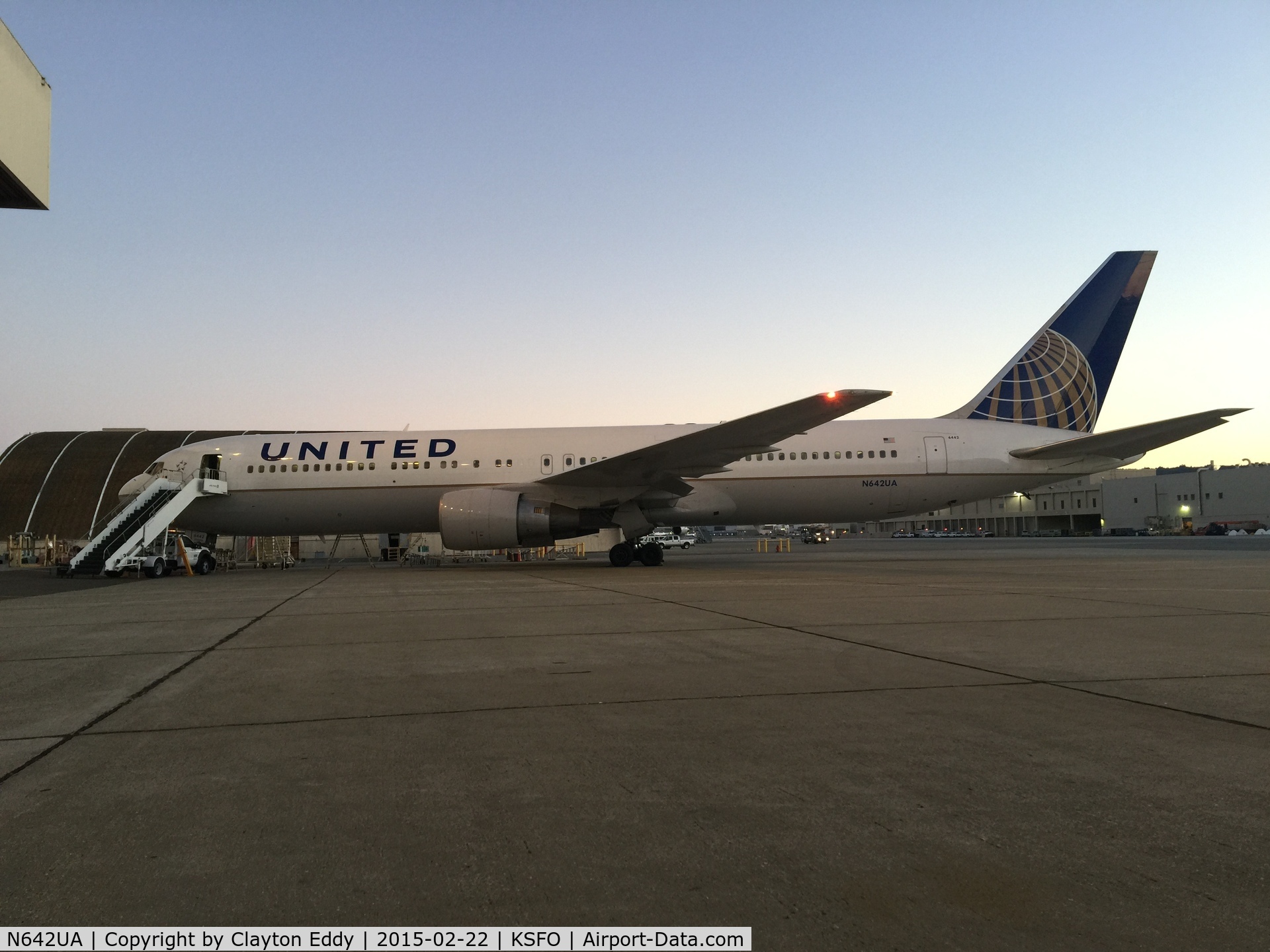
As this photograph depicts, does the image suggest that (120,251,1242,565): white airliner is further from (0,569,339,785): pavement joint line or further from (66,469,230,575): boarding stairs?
(0,569,339,785): pavement joint line

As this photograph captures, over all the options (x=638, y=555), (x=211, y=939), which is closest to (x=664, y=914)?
(x=211, y=939)

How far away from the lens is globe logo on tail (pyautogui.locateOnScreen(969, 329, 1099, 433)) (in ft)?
69.3

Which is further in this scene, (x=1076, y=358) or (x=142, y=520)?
(x=1076, y=358)

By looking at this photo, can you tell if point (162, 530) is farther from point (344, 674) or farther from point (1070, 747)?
point (1070, 747)

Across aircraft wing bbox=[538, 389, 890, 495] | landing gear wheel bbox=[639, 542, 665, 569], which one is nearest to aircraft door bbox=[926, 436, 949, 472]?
aircraft wing bbox=[538, 389, 890, 495]

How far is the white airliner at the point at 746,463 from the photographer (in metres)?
19.7

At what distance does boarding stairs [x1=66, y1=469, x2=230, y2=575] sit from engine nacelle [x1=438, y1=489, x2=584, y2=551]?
697 centimetres

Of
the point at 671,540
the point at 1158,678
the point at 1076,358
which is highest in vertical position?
the point at 1076,358

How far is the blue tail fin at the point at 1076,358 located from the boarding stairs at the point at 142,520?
64.6 ft

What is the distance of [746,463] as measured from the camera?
2002 centimetres

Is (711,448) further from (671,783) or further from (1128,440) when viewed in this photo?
(671,783)

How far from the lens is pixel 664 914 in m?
1.89

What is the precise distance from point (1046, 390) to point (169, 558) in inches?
882

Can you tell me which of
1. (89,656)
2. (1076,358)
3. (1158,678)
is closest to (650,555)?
(1076,358)
